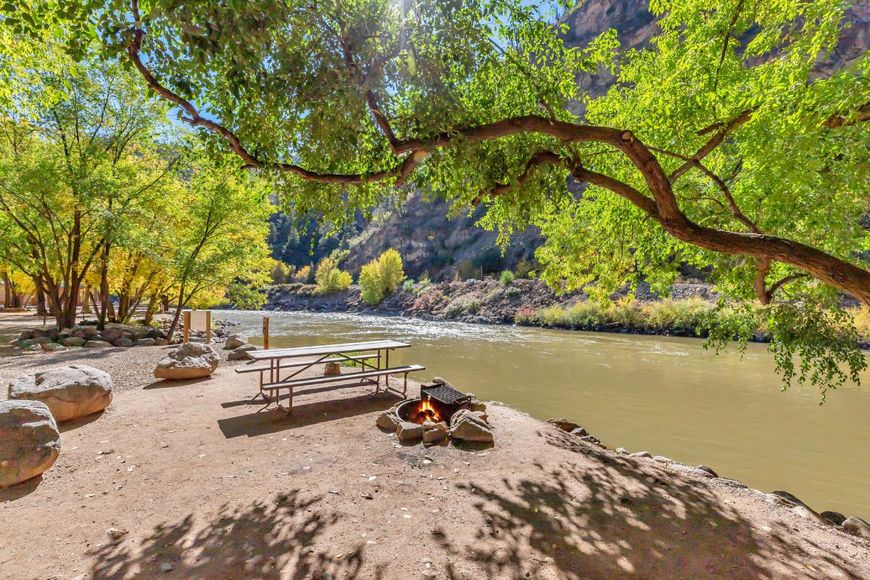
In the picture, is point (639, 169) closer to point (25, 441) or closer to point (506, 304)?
point (25, 441)

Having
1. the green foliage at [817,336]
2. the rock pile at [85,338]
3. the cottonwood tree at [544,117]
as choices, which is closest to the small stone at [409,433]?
the cottonwood tree at [544,117]

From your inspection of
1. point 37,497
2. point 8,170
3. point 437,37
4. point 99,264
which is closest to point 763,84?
point 437,37

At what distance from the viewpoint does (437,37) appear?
14.3ft

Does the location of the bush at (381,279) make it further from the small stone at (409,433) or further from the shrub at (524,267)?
the small stone at (409,433)

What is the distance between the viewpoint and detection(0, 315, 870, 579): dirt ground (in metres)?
2.45

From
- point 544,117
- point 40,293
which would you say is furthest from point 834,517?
point 40,293

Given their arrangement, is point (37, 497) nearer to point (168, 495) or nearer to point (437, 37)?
point (168, 495)

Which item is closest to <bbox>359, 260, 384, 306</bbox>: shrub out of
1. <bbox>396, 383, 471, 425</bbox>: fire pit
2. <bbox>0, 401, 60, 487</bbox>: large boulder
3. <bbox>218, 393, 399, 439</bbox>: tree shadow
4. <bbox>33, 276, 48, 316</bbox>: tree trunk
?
<bbox>33, 276, 48, 316</bbox>: tree trunk

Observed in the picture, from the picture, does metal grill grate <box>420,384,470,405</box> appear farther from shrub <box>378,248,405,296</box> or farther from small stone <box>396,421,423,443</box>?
shrub <box>378,248,405,296</box>

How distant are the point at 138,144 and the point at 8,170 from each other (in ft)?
12.0

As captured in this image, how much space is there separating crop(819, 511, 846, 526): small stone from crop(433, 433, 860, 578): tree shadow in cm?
135

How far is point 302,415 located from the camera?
532 centimetres

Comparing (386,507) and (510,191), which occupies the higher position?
(510,191)

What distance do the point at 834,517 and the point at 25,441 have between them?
7710 mm
